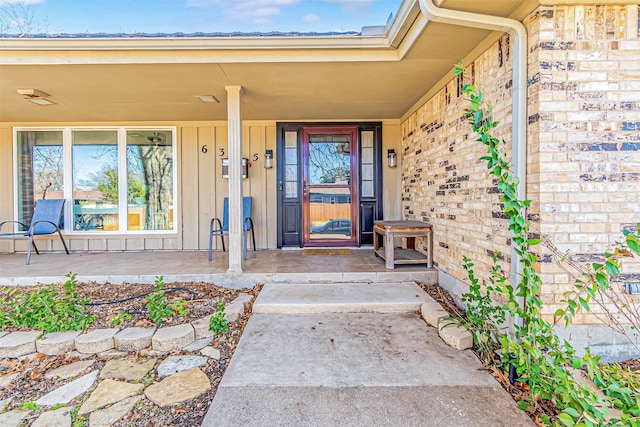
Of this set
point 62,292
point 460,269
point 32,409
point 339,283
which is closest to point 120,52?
point 62,292

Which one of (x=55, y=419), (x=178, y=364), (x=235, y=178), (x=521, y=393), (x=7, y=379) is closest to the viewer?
(x=55, y=419)

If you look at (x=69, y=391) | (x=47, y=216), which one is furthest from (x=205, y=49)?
(x=47, y=216)

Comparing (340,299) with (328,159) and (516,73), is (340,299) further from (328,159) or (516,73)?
(328,159)

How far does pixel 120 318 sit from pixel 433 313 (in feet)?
8.51

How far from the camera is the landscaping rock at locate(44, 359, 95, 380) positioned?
2.11 m

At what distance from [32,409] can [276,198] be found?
3.91 m

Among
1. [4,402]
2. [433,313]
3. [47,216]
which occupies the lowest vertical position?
[4,402]

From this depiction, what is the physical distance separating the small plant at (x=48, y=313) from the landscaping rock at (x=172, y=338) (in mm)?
707

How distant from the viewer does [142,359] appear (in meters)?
2.27

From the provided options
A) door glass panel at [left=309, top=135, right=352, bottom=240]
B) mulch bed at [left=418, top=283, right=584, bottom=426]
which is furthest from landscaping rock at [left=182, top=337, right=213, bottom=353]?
door glass panel at [left=309, top=135, right=352, bottom=240]

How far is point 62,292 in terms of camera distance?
3.32 m

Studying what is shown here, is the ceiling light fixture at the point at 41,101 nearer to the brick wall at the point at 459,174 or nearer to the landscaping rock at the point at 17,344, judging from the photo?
the landscaping rock at the point at 17,344

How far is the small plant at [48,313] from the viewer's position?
2.60 metres

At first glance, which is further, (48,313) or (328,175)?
(328,175)
